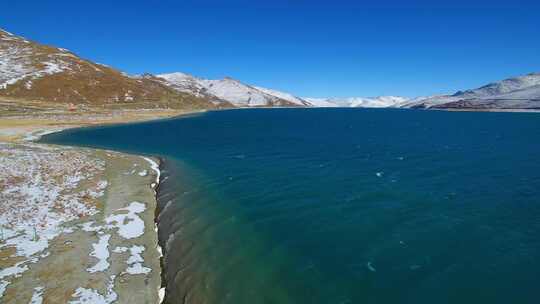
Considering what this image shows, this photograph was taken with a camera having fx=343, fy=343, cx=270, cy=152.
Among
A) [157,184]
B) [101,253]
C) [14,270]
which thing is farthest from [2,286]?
[157,184]

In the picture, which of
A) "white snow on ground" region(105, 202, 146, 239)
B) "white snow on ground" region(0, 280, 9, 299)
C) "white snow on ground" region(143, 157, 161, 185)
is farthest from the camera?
"white snow on ground" region(143, 157, 161, 185)

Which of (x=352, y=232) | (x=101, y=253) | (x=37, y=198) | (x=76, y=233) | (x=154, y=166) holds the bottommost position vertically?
(x=352, y=232)

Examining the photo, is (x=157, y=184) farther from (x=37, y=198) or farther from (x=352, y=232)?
(x=352, y=232)

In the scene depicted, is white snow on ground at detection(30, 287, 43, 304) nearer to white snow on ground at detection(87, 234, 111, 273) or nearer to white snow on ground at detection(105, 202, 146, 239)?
white snow on ground at detection(87, 234, 111, 273)

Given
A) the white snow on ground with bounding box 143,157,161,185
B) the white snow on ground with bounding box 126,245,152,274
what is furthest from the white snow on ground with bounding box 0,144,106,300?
the white snow on ground with bounding box 143,157,161,185

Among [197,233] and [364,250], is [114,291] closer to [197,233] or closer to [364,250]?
[197,233]

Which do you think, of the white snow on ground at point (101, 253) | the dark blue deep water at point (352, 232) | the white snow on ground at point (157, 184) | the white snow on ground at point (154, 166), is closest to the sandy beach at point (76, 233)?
the white snow on ground at point (101, 253)

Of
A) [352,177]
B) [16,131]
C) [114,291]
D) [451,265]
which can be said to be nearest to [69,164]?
[114,291]
